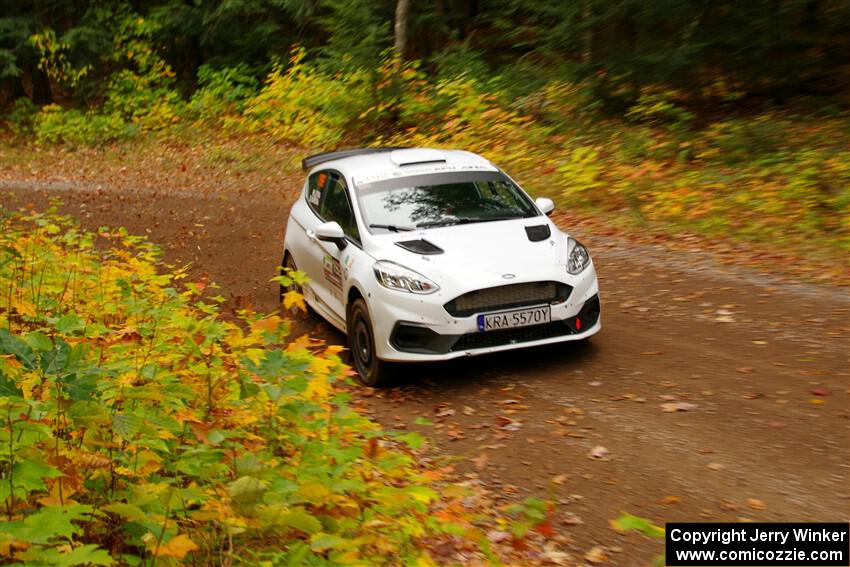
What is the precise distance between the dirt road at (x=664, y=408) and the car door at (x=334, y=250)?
718mm

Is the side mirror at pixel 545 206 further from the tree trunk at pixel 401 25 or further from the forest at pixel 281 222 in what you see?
the tree trunk at pixel 401 25

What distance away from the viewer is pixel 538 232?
7.87 metres

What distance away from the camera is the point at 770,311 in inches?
334

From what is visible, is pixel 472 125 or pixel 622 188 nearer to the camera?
pixel 622 188

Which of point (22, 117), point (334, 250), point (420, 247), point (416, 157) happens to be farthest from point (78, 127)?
point (420, 247)

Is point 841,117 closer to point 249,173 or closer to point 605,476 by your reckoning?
point 605,476

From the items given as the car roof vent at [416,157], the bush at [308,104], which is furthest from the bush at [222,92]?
the car roof vent at [416,157]

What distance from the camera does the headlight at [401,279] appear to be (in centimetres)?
715

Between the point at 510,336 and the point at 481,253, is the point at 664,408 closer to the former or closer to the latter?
the point at 510,336

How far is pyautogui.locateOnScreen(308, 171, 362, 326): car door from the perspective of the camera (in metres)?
8.15

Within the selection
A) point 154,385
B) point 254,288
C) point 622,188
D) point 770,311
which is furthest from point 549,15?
point 154,385

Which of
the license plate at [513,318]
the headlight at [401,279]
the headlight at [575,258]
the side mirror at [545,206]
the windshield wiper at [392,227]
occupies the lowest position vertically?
the license plate at [513,318]

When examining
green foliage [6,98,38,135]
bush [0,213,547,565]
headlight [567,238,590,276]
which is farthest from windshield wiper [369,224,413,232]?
green foliage [6,98,38,135]

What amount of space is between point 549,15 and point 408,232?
1059 centimetres
